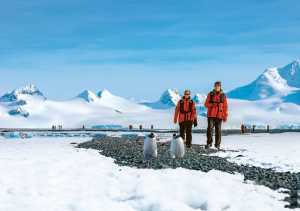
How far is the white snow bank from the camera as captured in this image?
397 inches

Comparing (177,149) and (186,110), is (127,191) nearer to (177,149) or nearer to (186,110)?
(177,149)

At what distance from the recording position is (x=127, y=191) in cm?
1174

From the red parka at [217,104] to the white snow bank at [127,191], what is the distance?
9.50 m

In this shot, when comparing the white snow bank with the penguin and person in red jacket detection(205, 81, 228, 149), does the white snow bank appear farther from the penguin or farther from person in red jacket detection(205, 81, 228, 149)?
person in red jacket detection(205, 81, 228, 149)

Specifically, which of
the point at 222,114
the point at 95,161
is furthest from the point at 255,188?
the point at 222,114

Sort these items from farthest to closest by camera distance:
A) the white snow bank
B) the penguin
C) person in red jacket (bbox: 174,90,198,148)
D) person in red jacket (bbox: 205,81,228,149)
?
person in red jacket (bbox: 174,90,198,148)
person in red jacket (bbox: 205,81,228,149)
the penguin
the white snow bank

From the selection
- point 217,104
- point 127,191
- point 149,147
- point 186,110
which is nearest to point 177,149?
point 149,147

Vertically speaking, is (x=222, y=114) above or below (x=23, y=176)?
above

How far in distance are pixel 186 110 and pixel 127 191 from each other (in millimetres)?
13166

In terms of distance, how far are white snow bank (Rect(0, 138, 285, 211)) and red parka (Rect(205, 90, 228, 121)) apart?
9.50 meters

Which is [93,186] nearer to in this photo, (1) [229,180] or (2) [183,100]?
(1) [229,180]

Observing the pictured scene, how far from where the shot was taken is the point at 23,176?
13.7m

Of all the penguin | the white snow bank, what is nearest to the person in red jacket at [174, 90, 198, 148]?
the penguin

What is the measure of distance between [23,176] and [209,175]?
4192mm
